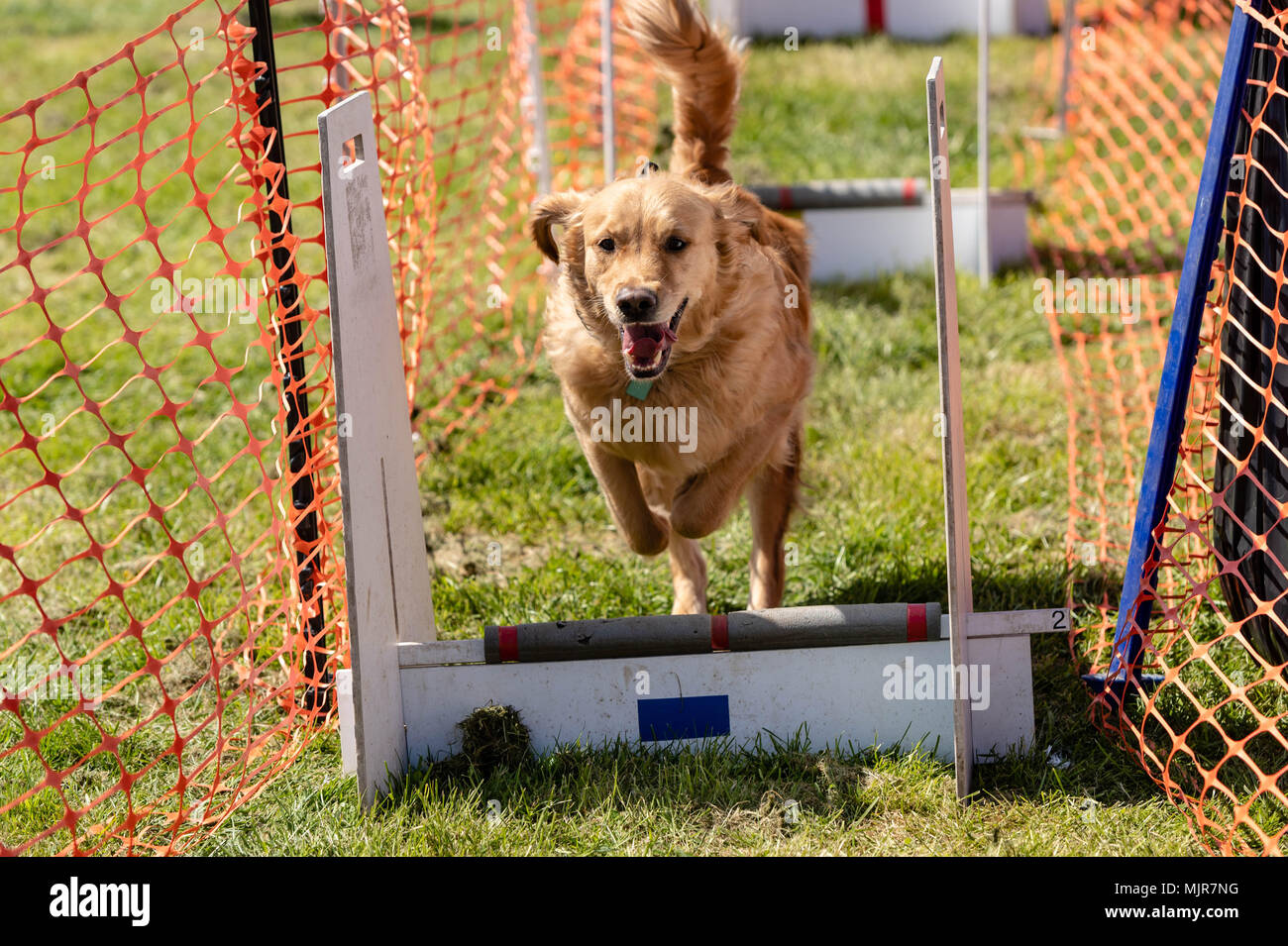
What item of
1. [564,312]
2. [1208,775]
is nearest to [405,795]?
[564,312]

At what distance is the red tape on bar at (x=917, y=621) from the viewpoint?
3088 mm

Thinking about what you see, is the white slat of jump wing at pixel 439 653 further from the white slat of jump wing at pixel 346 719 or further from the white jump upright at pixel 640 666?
the white slat of jump wing at pixel 346 719

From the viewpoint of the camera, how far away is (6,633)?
3.98 meters

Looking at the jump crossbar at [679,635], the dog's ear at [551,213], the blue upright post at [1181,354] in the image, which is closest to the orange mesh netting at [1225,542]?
the blue upright post at [1181,354]

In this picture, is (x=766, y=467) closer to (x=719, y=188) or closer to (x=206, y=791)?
(x=719, y=188)

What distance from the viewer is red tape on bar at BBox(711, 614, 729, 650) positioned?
3.17 metres

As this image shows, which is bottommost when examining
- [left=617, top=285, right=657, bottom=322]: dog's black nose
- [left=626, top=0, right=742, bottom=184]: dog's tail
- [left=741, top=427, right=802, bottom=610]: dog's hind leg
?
[left=741, top=427, right=802, bottom=610]: dog's hind leg

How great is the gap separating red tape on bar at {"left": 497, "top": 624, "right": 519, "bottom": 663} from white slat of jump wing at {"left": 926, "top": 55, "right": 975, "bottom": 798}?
1.09 m

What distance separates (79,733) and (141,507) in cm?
153

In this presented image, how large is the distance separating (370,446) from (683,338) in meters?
1.00

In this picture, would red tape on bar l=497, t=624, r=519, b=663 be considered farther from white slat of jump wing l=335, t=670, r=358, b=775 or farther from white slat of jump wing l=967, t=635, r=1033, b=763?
white slat of jump wing l=967, t=635, r=1033, b=763

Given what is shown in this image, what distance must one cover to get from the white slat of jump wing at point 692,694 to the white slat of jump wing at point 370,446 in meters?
0.13

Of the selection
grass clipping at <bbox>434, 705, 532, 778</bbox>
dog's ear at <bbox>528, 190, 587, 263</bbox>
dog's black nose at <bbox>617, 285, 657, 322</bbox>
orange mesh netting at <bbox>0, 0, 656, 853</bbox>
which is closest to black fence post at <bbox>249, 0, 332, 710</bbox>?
orange mesh netting at <bbox>0, 0, 656, 853</bbox>

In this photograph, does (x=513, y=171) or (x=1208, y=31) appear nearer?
(x=513, y=171)
